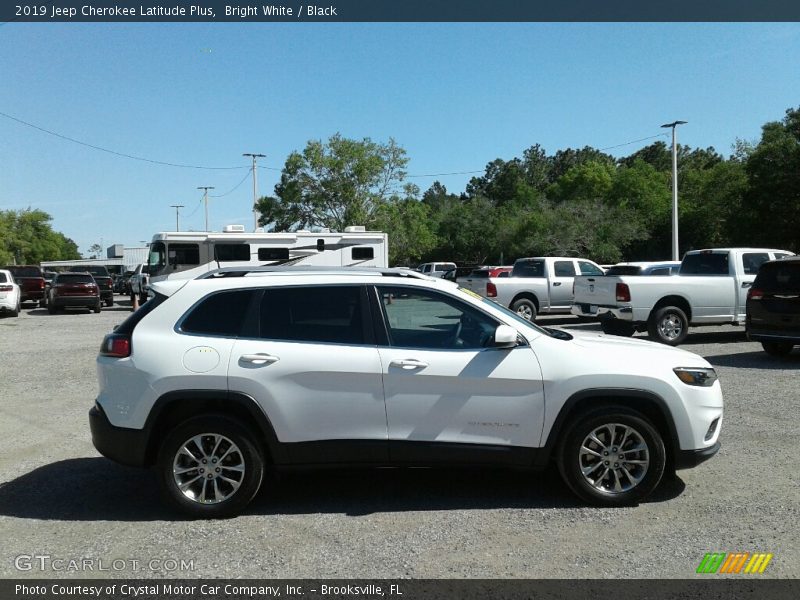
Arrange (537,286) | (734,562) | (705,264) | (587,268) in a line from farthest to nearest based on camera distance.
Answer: (587,268) < (537,286) < (705,264) < (734,562)

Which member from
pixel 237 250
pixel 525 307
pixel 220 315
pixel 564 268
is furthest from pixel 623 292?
pixel 237 250

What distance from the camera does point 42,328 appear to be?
21.5m

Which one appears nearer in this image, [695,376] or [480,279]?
[695,376]

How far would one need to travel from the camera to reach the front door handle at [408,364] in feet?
16.7

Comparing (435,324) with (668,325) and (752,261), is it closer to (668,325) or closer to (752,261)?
(668,325)

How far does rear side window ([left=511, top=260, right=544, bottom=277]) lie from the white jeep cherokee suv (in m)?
15.6

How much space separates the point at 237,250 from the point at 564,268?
488 inches

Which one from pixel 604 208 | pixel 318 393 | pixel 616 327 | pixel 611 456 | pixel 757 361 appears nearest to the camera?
pixel 318 393

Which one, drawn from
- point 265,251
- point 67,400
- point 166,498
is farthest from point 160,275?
point 166,498

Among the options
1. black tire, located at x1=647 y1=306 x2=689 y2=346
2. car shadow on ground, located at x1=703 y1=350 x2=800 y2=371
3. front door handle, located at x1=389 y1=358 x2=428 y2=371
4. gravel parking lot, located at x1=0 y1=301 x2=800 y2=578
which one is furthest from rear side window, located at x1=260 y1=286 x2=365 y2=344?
black tire, located at x1=647 y1=306 x2=689 y2=346

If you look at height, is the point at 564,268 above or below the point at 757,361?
above

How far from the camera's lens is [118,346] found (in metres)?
5.18

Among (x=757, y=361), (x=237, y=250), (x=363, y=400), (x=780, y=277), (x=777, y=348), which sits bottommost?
(x=757, y=361)

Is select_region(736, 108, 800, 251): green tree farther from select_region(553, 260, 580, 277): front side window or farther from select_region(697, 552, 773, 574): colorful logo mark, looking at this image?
select_region(697, 552, 773, 574): colorful logo mark
